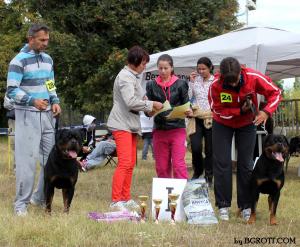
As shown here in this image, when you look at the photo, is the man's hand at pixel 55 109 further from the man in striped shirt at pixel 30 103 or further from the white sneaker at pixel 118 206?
the white sneaker at pixel 118 206

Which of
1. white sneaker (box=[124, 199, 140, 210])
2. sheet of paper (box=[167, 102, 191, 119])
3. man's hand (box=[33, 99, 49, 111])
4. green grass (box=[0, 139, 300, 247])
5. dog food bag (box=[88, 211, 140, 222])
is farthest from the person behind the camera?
sheet of paper (box=[167, 102, 191, 119])

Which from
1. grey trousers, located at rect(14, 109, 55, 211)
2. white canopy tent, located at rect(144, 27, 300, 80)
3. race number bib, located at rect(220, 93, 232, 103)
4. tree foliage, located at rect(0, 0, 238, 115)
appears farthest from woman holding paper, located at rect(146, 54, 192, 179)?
tree foliage, located at rect(0, 0, 238, 115)

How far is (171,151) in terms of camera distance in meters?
5.85

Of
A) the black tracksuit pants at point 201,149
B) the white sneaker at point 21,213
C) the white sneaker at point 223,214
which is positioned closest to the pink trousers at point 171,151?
the white sneaker at point 223,214

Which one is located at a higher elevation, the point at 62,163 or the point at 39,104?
the point at 39,104

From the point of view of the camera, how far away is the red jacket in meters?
Result: 4.74

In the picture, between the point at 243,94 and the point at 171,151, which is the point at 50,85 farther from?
the point at 243,94

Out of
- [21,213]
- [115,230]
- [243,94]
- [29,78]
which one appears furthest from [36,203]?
[243,94]

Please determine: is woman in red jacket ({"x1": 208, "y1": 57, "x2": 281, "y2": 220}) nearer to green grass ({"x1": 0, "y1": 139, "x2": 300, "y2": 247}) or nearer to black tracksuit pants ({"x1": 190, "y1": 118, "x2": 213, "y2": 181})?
green grass ({"x1": 0, "y1": 139, "x2": 300, "y2": 247})

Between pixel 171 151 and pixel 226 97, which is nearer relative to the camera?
pixel 226 97

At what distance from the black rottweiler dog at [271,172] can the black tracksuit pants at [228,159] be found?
0.81ft

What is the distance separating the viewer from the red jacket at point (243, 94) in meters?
4.74

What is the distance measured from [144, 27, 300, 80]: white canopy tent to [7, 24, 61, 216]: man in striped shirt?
3.61 metres

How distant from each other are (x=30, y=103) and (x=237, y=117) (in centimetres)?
196
